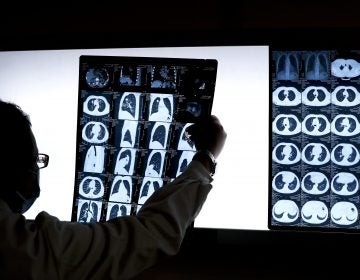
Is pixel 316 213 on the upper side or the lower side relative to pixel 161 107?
lower

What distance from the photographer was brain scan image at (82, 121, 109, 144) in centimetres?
120

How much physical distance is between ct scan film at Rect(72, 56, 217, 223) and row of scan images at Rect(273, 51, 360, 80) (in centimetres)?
16

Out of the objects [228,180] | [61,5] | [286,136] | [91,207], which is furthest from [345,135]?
[61,5]

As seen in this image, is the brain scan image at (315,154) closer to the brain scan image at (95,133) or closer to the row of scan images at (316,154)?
the row of scan images at (316,154)

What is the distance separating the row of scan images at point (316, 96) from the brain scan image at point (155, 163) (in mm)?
308

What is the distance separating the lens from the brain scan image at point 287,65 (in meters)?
1.13

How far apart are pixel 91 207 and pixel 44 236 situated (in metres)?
0.37

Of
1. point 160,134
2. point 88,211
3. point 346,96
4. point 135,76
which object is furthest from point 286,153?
point 88,211

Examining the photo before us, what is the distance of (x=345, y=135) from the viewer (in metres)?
1.11

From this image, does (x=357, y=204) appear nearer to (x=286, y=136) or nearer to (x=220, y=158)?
(x=286, y=136)

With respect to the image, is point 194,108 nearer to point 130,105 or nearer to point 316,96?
point 130,105

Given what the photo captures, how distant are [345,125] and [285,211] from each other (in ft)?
0.81

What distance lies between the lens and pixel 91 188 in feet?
3.97

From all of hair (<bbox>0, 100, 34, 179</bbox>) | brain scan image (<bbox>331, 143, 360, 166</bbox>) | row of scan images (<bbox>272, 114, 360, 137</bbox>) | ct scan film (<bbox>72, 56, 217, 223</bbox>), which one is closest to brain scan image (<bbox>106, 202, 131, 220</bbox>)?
ct scan film (<bbox>72, 56, 217, 223</bbox>)
